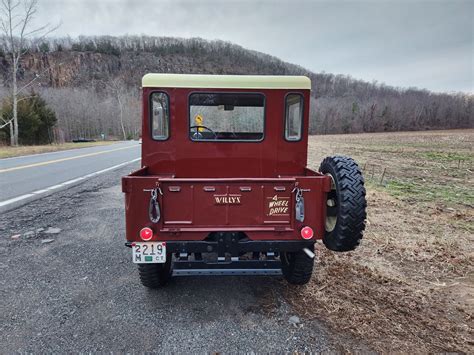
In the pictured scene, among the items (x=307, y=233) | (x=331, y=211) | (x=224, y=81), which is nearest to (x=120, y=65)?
(x=224, y=81)

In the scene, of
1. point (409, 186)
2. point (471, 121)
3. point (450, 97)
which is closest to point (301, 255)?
point (409, 186)

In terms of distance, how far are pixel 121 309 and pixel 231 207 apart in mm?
1489

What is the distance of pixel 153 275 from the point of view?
120 inches

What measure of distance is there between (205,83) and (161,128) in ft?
2.68

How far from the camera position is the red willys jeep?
277cm

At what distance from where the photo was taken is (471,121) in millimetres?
92688

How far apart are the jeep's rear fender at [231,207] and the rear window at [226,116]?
4.08 ft

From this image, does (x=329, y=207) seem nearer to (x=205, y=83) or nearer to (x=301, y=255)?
(x=301, y=255)

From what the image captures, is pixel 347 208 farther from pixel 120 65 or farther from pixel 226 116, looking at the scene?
pixel 120 65

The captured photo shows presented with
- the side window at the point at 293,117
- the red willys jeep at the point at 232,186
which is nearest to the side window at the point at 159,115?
the red willys jeep at the point at 232,186

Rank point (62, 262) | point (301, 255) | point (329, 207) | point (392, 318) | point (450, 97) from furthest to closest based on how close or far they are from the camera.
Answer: point (450, 97)
point (62, 262)
point (329, 207)
point (301, 255)
point (392, 318)

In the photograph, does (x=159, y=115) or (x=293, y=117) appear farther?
(x=293, y=117)

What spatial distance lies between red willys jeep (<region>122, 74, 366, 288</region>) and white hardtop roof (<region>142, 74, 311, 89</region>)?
0.04 feet

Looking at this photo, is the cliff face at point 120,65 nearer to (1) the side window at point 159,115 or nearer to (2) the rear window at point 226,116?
(2) the rear window at point 226,116
